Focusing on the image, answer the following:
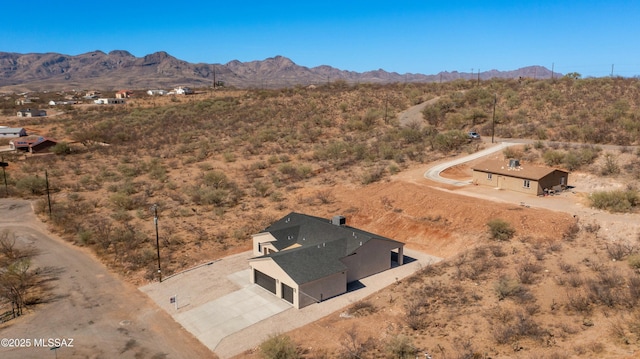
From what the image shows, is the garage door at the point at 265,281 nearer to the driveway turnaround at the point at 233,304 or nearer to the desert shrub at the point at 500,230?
the driveway turnaround at the point at 233,304

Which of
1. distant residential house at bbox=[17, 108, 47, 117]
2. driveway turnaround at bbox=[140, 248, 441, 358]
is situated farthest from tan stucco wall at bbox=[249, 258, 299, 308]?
distant residential house at bbox=[17, 108, 47, 117]

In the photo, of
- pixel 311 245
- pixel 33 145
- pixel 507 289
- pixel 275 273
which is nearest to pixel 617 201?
pixel 507 289

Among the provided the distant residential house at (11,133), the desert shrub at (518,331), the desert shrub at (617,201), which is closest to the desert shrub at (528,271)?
the desert shrub at (518,331)

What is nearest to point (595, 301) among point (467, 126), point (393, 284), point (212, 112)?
point (393, 284)

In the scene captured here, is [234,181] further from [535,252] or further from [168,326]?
[535,252]

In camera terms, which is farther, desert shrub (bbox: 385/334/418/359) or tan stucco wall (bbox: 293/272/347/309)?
tan stucco wall (bbox: 293/272/347/309)

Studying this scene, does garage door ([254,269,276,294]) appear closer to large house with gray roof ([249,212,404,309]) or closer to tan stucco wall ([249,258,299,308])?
large house with gray roof ([249,212,404,309])

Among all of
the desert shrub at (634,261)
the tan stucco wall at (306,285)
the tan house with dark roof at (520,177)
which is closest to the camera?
the desert shrub at (634,261)

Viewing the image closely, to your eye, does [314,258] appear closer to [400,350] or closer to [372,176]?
[400,350]

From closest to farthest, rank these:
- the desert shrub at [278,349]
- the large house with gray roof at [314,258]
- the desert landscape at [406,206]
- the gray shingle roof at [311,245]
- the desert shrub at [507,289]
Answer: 1. the desert shrub at [278,349]
2. the desert landscape at [406,206]
3. the desert shrub at [507,289]
4. the large house with gray roof at [314,258]
5. the gray shingle roof at [311,245]
